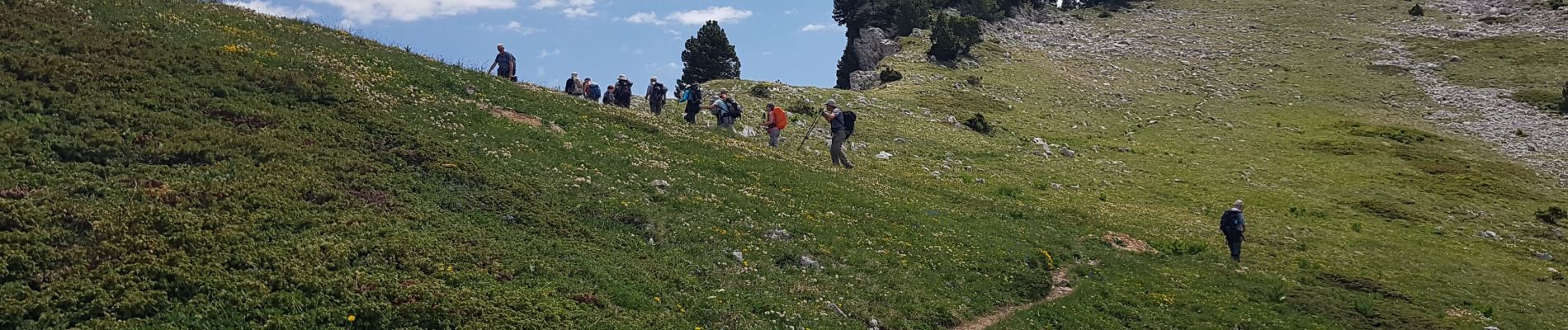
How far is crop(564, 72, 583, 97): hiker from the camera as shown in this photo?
1614 inches

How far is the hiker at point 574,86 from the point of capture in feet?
135

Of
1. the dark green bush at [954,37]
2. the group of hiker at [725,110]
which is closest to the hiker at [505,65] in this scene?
the group of hiker at [725,110]

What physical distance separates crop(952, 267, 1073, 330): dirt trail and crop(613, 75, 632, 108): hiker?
22583 mm

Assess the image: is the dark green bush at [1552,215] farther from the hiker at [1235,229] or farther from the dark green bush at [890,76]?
the dark green bush at [890,76]

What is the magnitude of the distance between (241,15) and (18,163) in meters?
18.8

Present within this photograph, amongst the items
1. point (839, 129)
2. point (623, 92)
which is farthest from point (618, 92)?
point (839, 129)

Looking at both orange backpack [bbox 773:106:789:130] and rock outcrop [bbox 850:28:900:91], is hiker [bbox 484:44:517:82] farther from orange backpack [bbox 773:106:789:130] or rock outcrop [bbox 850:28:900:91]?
rock outcrop [bbox 850:28:900:91]

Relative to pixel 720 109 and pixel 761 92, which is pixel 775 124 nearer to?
pixel 720 109

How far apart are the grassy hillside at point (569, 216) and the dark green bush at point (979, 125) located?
15.6ft

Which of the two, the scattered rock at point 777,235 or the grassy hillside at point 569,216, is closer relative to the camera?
the grassy hillside at point 569,216

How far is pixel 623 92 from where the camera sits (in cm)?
4047

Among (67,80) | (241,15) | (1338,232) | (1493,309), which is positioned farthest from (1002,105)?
(67,80)

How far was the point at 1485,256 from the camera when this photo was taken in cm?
3059

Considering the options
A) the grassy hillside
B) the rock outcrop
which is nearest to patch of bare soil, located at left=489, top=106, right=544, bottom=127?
the grassy hillside
